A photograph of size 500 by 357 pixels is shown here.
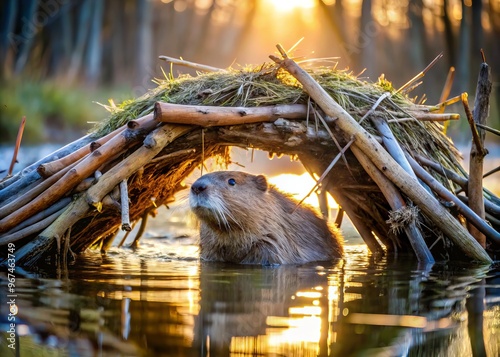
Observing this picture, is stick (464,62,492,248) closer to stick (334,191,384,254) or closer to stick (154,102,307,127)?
stick (334,191,384,254)

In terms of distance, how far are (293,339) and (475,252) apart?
7.95 feet

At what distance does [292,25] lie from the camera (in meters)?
21.4

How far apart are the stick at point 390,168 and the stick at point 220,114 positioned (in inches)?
6.5

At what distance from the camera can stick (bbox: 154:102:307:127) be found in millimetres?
4531

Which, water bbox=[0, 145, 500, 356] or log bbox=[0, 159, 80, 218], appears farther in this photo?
log bbox=[0, 159, 80, 218]

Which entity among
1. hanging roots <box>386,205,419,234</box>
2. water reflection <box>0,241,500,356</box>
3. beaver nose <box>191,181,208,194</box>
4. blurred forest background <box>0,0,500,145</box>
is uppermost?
blurred forest background <box>0,0,500,145</box>

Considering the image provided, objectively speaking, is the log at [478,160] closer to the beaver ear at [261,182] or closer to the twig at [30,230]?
the beaver ear at [261,182]

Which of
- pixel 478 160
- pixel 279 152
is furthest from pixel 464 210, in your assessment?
pixel 279 152

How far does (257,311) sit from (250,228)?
208 cm

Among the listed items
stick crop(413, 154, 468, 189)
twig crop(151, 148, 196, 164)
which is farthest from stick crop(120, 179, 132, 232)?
stick crop(413, 154, 468, 189)

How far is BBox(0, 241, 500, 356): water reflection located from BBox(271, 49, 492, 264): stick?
22cm

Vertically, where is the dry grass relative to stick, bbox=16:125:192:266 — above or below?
above

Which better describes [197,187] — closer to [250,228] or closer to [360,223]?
[250,228]

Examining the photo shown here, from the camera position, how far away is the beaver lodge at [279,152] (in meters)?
4.57
